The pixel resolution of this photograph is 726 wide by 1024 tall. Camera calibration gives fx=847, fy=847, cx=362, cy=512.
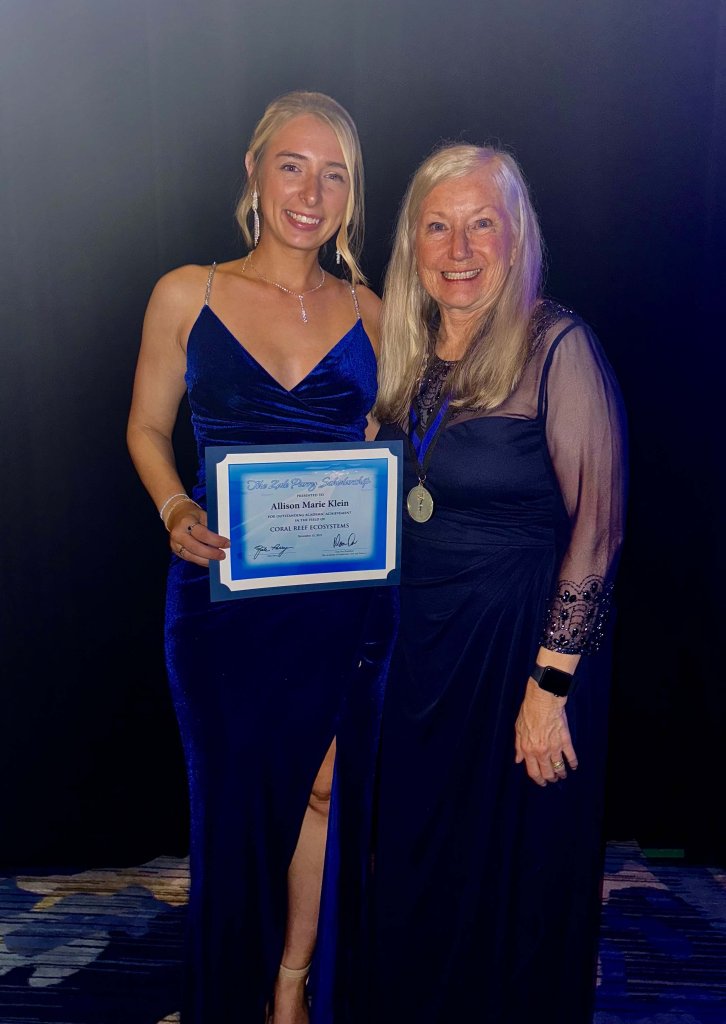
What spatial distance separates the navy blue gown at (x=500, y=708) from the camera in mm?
1591

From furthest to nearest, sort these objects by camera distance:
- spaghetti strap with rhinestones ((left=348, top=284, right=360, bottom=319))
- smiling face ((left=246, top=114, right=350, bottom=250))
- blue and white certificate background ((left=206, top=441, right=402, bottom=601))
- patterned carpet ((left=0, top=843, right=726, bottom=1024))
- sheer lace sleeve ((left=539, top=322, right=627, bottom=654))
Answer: patterned carpet ((left=0, top=843, right=726, bottom=1024)), spaghetti strap with rhinestones ((left=348, top=284, right=360, bottom=319)), smiling face ((left=246, top=114, right=350, bottom=250)), blue and white certificate background ((left=206, top=441, right=402, bottom=601)), sheer lace sleeve ((left=539, top=322, right=627, bottom=654))

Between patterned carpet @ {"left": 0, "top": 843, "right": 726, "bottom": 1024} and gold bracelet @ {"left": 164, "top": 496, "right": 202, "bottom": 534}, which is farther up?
gold bracelet @ {"left": 164, "top": 496, "right": 202, "bottom": 534}

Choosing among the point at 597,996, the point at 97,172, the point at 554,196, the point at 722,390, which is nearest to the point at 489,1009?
the point at 597,996

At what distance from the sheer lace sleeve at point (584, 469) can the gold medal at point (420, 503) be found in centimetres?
27

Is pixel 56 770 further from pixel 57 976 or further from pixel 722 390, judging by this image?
pixel 722 390

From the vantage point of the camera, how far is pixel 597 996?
2.22 metres

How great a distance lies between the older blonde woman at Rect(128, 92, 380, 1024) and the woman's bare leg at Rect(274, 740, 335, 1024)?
0.02 meters

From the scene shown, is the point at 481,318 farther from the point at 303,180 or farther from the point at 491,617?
the point at 491,617

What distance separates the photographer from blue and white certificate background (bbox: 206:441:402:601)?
1671 millimetres

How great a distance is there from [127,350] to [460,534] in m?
1.21

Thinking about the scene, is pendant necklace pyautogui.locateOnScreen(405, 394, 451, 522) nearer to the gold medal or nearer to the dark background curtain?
the gold medal

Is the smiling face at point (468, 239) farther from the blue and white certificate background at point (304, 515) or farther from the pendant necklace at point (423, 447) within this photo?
the blue and white certificate background at point (304, 515)

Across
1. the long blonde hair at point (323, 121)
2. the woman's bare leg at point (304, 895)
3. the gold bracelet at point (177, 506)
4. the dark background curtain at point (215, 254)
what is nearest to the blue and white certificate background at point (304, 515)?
the gold bracelet at point (177, 506)
